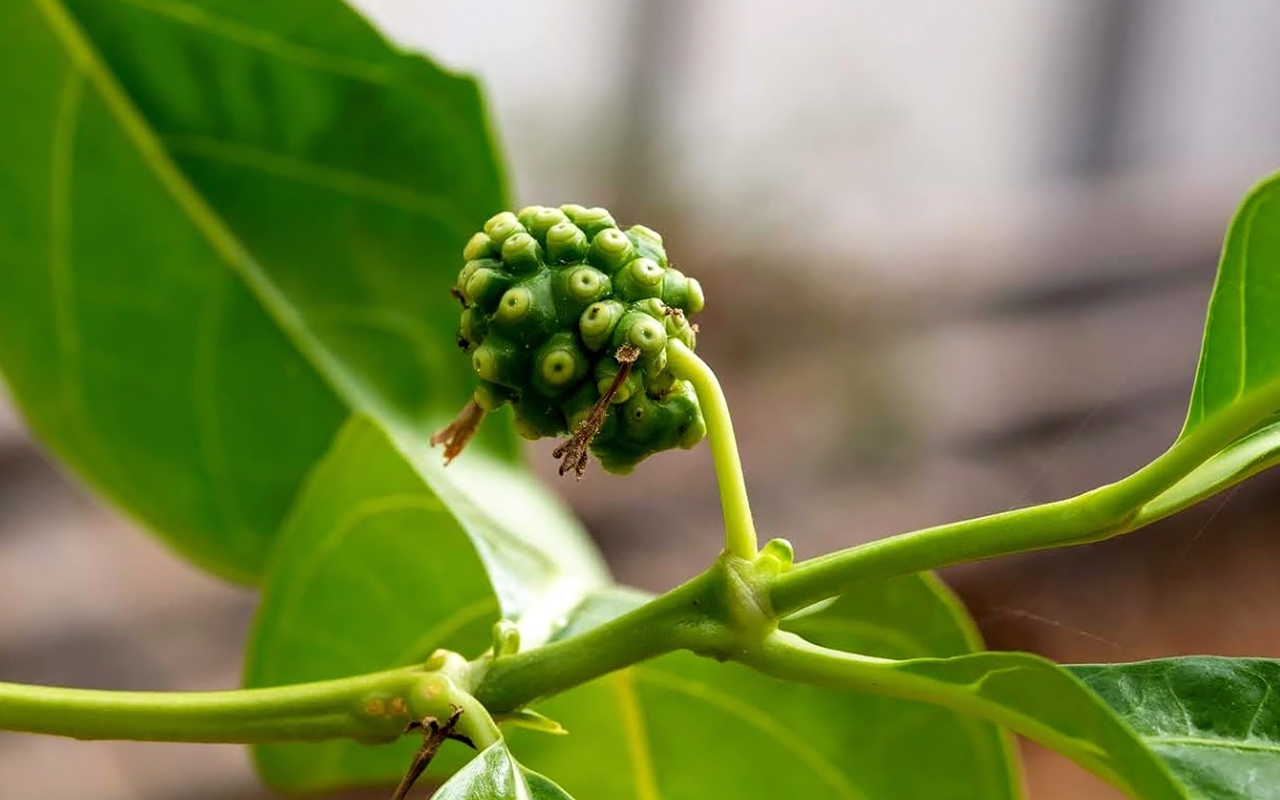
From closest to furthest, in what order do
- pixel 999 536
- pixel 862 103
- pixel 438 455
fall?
pixel 999 536 < pixel 438 455 < pixel 862 103

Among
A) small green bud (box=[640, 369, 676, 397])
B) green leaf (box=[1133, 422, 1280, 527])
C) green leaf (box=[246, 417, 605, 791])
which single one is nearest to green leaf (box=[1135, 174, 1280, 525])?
green leaf (box=[1133, 422, 1280, 527])

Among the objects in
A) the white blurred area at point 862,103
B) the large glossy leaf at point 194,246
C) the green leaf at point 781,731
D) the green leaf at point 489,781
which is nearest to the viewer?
the green leaf at point 489,781

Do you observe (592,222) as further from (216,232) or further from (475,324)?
(216,232)

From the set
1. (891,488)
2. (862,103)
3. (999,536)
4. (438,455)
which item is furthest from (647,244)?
(862,103)

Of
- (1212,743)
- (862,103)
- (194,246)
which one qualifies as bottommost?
(1212,743)

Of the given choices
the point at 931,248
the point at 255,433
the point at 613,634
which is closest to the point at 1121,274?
the point at 931,248

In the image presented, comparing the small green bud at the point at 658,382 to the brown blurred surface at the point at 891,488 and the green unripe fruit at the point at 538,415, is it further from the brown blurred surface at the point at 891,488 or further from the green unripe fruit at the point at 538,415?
the brown blurred surface at the point at 891,488

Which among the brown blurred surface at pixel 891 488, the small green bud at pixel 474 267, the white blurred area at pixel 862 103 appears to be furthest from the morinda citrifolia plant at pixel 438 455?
the white blurred area at pixel 862 103
